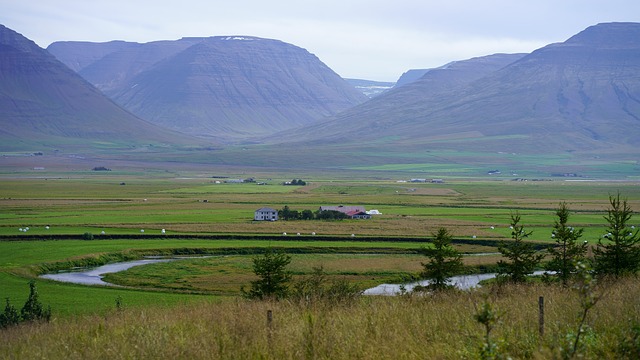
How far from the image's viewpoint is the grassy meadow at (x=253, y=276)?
10.9 meters

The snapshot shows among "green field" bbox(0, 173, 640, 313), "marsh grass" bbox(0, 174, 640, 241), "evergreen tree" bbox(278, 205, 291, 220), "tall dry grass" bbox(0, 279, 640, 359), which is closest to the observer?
"tall dry grass" bbox(0, 279, 640, 359)

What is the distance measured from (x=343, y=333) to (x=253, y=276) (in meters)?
30.9

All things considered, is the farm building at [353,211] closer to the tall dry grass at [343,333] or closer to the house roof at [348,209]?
the house roof at [348,209]

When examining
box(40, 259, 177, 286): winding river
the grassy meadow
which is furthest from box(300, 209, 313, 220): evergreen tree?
box(40, 259, 177, 286): winding river

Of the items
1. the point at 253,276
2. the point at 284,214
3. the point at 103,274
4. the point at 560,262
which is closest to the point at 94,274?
the point at 103,274

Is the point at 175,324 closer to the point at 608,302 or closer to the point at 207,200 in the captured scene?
the point at 608,302

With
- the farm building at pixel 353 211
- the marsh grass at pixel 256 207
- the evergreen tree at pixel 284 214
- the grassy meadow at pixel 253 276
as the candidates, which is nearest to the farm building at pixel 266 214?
the marsh grass at pixel 256 207

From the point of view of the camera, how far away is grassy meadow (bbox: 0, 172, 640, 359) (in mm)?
10938

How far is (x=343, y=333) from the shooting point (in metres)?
11.4

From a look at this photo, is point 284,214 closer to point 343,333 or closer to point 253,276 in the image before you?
point 253,276

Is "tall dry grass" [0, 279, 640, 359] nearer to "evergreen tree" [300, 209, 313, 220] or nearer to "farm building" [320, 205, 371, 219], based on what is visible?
"evergreen tree" [300, 209, 313, 220]

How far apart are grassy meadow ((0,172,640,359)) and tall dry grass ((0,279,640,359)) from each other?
4 centimetres

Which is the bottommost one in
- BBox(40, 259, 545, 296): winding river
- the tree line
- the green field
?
BBox(40, 259, 545, 296): winding river

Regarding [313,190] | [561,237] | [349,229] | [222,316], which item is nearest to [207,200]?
[313,190]
